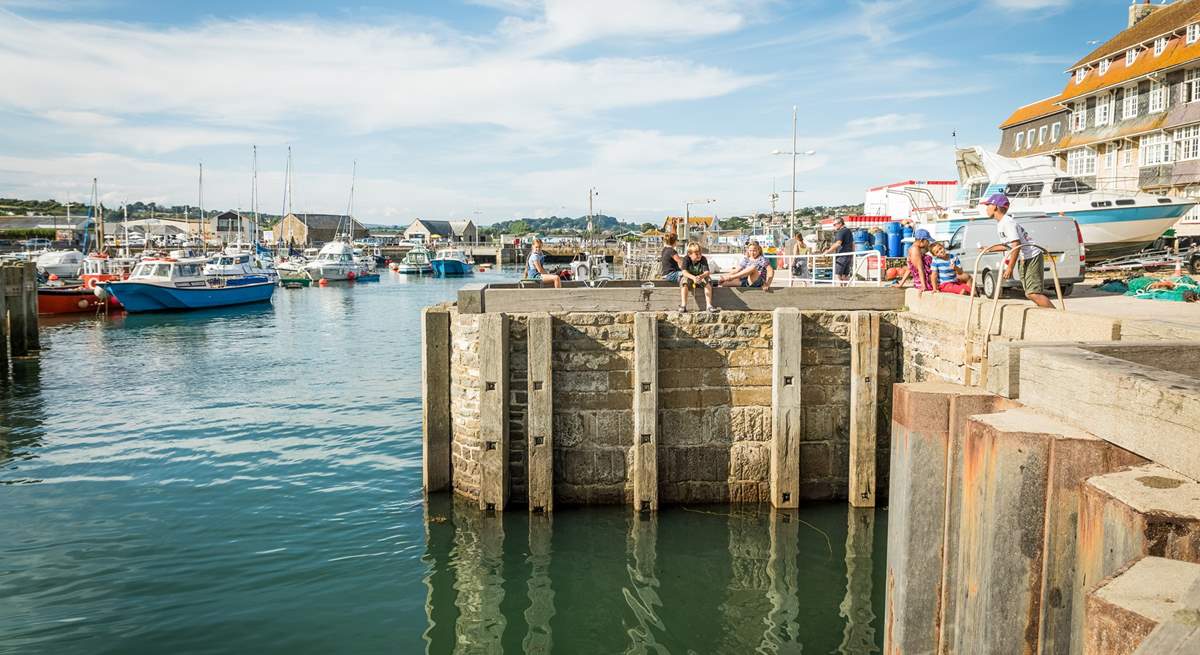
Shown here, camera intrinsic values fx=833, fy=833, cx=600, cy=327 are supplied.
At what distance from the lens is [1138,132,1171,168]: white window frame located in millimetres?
40750

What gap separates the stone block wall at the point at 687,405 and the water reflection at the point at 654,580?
16.9 inches

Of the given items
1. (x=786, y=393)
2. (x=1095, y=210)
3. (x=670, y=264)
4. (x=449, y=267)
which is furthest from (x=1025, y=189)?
(x=449, y=267)

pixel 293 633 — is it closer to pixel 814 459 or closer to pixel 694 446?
pixel 694 446

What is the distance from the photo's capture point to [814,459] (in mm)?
11992

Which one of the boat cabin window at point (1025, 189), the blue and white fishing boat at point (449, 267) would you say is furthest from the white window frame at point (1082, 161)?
the blue and white fishing boat at point (449, 267)

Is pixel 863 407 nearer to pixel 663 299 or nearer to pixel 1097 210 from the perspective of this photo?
pixel 663 299

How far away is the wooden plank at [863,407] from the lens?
38.2 feet

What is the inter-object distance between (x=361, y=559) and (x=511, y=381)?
10.5 feet

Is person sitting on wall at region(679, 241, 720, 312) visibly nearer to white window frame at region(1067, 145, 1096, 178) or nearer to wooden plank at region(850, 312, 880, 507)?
wooden plank at region(850, 312, 880, 507)

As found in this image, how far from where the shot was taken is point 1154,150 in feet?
137

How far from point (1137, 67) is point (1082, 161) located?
19.1ft

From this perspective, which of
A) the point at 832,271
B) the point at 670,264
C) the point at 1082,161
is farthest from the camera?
the point at 1082,161

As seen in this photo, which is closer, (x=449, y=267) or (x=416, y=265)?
(x=449, y=267)

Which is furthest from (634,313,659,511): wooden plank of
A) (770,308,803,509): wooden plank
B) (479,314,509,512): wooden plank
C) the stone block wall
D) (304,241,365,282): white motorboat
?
(304,241,365,282): white motorboat
